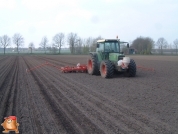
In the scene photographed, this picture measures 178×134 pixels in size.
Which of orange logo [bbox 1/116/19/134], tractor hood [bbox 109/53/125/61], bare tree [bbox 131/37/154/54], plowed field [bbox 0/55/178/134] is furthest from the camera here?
bare tree [bbox 131/37/154/54]

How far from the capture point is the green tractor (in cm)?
1323

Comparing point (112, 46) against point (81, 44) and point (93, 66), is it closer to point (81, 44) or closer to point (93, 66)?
point (93, 66)

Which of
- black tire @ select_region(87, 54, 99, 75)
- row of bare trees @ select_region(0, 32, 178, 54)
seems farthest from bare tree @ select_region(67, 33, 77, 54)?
black tire @ select_region(87, 54, 99, 75)

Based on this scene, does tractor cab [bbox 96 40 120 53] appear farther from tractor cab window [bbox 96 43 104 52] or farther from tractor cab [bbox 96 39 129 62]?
tractor cab window [bbox 96 43 104 52]

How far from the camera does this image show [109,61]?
1352cm

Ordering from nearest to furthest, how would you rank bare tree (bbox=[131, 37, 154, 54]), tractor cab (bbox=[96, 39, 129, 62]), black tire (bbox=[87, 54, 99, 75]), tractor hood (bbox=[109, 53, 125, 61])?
1. tractor hood (bbox=[109, 53, 125, 61])
2. tractor cab (bbox=[96, 39, 129, 62])
3. black tire (bbox=[87, 54, 99, 75])
4. bare tree (bbox=[131, 37, 154, 54])

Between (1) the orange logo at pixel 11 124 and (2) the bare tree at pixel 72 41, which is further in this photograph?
(2) the bare tree at pixel 72 41

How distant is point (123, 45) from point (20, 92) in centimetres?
705

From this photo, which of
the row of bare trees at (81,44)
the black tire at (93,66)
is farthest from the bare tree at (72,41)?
the black tire at (93,66)

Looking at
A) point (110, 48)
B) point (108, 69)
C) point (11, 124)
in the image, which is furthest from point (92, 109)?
point (110, 48)

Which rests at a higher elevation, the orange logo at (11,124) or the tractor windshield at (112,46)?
the tractor windshield at (112,46)

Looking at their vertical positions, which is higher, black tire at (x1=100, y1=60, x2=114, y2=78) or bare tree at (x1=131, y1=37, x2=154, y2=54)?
bare tree at (x1=131, y1=37, x2=154, y2=54)

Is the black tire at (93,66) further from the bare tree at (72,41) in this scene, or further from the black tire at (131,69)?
the bare tree at (72,41)

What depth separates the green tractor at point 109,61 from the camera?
1323 cm
